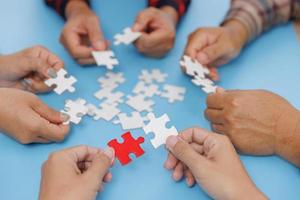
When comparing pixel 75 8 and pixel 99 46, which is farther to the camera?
pixel 75 8

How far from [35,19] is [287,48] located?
3.25 ft

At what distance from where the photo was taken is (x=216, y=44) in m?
1.38

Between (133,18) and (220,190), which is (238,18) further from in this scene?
(220,190)

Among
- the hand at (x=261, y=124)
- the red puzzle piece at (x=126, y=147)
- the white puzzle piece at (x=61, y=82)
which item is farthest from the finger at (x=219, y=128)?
the white puzzle piece at (x=61, y=82)

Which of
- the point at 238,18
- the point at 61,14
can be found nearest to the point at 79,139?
the point at 61,14

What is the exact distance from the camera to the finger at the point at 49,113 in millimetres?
1155

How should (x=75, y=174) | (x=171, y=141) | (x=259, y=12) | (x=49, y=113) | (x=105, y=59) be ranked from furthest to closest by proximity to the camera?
1. (x=259, y=12)
2. (x=105, y=59)
3. (x=49, y=113)
4. (x=171, y=141)
5. (x=75, y=174)

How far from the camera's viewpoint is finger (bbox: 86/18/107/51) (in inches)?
55.1

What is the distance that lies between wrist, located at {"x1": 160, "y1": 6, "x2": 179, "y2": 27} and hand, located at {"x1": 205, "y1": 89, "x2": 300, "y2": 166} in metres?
0.50

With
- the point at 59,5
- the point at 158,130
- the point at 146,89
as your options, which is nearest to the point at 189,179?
the point at 158,130

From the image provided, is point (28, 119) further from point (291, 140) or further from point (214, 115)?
point (291, 140)

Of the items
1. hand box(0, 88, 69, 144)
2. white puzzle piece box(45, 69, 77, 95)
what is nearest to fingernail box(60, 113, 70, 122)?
hand box(0, 88, 69, 144)

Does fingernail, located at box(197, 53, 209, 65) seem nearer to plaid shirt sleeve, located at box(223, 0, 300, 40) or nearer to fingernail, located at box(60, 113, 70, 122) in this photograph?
plaid shirt sleeve, located at box(223, 0, 300, 40)

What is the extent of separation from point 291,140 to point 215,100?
24 cm
